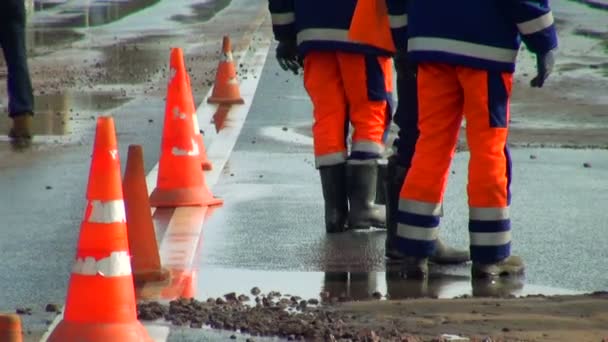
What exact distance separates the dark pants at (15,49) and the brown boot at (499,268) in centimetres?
617

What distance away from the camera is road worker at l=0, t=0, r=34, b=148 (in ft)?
44.5

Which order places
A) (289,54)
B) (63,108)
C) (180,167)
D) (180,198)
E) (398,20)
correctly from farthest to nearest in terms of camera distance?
(63,108), (180,167), (180,198), (289,54), (398,20)

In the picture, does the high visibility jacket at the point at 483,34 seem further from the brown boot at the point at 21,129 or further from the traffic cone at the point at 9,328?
the brown boot at the point at 21,129

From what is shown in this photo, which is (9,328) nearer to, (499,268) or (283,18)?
(499,268)

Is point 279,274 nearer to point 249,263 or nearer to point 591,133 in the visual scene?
point 249,263

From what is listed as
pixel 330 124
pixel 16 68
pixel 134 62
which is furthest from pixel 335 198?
pixel 134 62

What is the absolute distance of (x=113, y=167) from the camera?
21.6 ft

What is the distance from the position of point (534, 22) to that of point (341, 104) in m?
1.94

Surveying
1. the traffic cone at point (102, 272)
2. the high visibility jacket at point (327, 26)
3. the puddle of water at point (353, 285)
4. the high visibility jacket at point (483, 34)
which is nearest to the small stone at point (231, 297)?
the puddle of water at point (353, 285)

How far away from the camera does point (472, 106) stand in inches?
316

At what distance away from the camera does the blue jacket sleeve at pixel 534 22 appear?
309 inches

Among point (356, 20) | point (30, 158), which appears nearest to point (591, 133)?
point (30, 158)

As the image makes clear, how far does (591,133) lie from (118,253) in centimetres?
785

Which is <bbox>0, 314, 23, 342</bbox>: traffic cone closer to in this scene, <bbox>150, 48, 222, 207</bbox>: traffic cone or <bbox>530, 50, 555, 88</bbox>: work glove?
<bbox>530, 50, 555, 88</bbox>: work glove
